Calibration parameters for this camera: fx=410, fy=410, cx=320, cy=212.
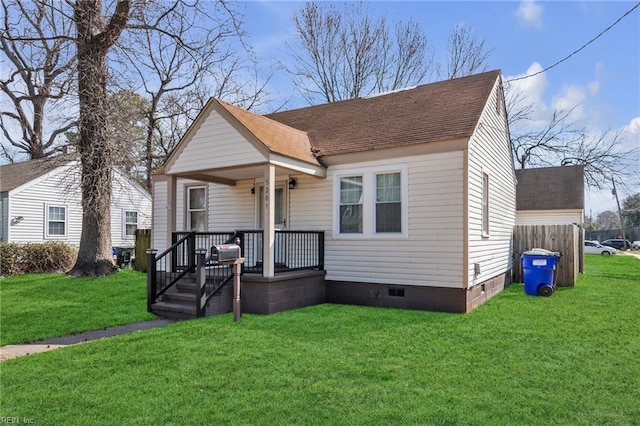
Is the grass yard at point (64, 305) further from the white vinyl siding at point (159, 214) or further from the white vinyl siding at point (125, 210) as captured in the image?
the white vinyl siding at point (125, 210)

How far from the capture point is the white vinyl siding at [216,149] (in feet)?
27.8

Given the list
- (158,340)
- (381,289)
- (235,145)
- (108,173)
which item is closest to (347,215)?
(381,289)

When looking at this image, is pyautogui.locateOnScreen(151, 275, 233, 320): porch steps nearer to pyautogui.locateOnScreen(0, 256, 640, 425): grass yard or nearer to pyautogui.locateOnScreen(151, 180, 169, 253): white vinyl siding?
pyautogui.locateOnScreen(0, 256, 640, 425): grass yard

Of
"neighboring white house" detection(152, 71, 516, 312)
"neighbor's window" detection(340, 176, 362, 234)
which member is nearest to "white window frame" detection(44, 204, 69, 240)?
"neighboring white house" detection(152, 71, 516, 312)

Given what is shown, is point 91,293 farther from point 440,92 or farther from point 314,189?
point 440,92

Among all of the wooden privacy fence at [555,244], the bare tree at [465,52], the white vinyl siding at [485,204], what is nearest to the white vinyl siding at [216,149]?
the white vinyl siding at [485,204]

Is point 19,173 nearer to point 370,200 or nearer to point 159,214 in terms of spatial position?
point 159,214

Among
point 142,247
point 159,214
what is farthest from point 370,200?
point 142,247

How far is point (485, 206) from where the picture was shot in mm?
10078

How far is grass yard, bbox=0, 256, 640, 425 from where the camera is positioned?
364cm

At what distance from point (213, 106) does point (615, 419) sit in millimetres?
8327

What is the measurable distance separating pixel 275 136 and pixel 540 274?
24.2 feet

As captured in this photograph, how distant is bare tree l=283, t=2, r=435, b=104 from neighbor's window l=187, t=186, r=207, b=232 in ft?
50.3

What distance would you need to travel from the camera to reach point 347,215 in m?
9.59
